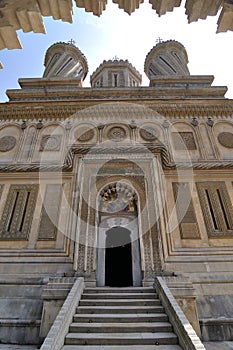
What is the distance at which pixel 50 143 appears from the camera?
33.4 feet

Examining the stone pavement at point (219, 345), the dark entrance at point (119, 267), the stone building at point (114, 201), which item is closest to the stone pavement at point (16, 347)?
the stone building at point (114, 201)

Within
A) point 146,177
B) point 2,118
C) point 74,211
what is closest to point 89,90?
point 2,118

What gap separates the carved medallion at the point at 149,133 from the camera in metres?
10.3

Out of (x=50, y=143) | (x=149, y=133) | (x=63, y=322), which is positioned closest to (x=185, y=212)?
(x=149, y=133)

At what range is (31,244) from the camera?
759cm

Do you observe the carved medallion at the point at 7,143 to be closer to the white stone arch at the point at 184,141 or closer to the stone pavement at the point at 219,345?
the white stone arch at the point at 184,141

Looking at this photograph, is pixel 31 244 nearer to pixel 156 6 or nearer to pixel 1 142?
pixel 1 142

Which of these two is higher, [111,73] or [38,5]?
[111,73]

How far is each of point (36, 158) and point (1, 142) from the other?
1903mm

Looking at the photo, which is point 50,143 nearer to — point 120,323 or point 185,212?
point 185,212

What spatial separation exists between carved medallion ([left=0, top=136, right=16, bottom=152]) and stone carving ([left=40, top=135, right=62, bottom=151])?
1.20 metres

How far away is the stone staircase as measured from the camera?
12.0 ft

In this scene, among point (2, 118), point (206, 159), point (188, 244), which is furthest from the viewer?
point (2, 118)

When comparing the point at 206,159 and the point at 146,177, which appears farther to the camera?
the point at 206,159
